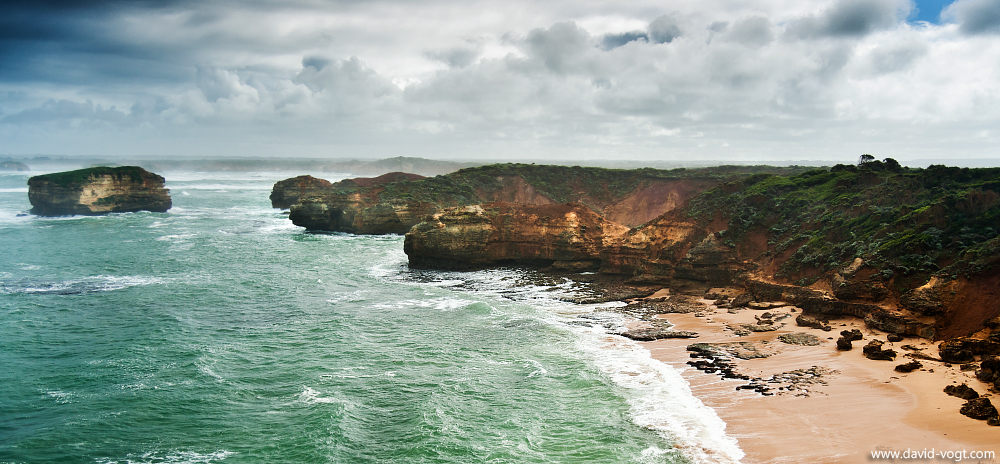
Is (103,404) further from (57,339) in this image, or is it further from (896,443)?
(896,443)

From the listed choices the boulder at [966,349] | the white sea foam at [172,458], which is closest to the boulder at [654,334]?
the boulder at [966,349]

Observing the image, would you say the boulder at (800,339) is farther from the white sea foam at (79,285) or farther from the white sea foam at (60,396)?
the white sea foam at (79,285)

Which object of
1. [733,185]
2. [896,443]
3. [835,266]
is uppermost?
[733,185]

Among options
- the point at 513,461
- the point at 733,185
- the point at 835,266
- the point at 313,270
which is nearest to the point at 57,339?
the point at 313,270

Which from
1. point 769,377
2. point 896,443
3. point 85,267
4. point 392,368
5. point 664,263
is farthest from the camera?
point 85,267

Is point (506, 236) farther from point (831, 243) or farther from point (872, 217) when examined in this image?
point (872, 217)

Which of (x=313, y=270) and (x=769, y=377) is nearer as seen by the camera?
(x=769, y=377)

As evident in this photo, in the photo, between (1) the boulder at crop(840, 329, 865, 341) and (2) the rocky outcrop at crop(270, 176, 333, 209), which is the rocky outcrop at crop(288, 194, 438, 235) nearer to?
(2) the rocky outcrop at crop(270, 176, 333, 209)
